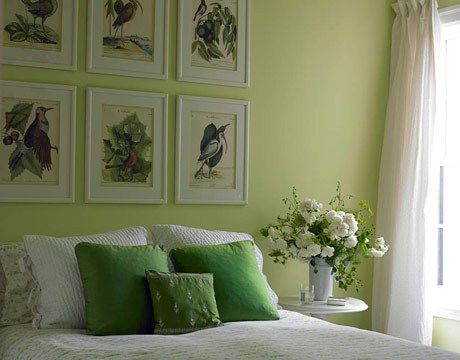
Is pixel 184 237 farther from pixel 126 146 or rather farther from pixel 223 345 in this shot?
pixel 223 345

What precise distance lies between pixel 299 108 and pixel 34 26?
1717 mm

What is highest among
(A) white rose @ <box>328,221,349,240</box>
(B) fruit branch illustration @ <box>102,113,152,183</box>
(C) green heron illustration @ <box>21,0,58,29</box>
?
(C) green heron illustration @ <box>21,0,58,29</box>

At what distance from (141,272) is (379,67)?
2.46 m

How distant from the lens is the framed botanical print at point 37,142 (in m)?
3.96

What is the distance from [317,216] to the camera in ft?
15.1

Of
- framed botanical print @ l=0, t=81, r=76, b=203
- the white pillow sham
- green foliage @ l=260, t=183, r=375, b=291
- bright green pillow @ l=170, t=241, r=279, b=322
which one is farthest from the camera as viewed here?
green foliage @ l=260, t=183, r=375, b=291

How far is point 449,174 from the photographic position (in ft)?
16.4

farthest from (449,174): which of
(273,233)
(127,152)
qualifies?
(127,152)

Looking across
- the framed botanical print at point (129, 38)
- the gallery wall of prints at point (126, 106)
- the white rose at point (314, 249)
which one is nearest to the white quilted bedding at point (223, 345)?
the white rose at point (314, 249)

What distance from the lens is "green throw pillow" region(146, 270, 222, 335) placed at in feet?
11.3

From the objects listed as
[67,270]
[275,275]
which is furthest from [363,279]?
[67,270]

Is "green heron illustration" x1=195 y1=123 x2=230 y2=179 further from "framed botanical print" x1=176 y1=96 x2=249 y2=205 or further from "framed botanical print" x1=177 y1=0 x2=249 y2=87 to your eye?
"framed botanical print" x1=177 y1=0 x2=249 y2=87

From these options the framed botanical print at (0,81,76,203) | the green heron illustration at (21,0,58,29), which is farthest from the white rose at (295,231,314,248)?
the green heron illustration at (21,0,58,29)

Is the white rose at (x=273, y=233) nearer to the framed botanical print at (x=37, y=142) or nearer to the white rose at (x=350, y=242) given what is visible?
the white rose at (x=350, y=242)
